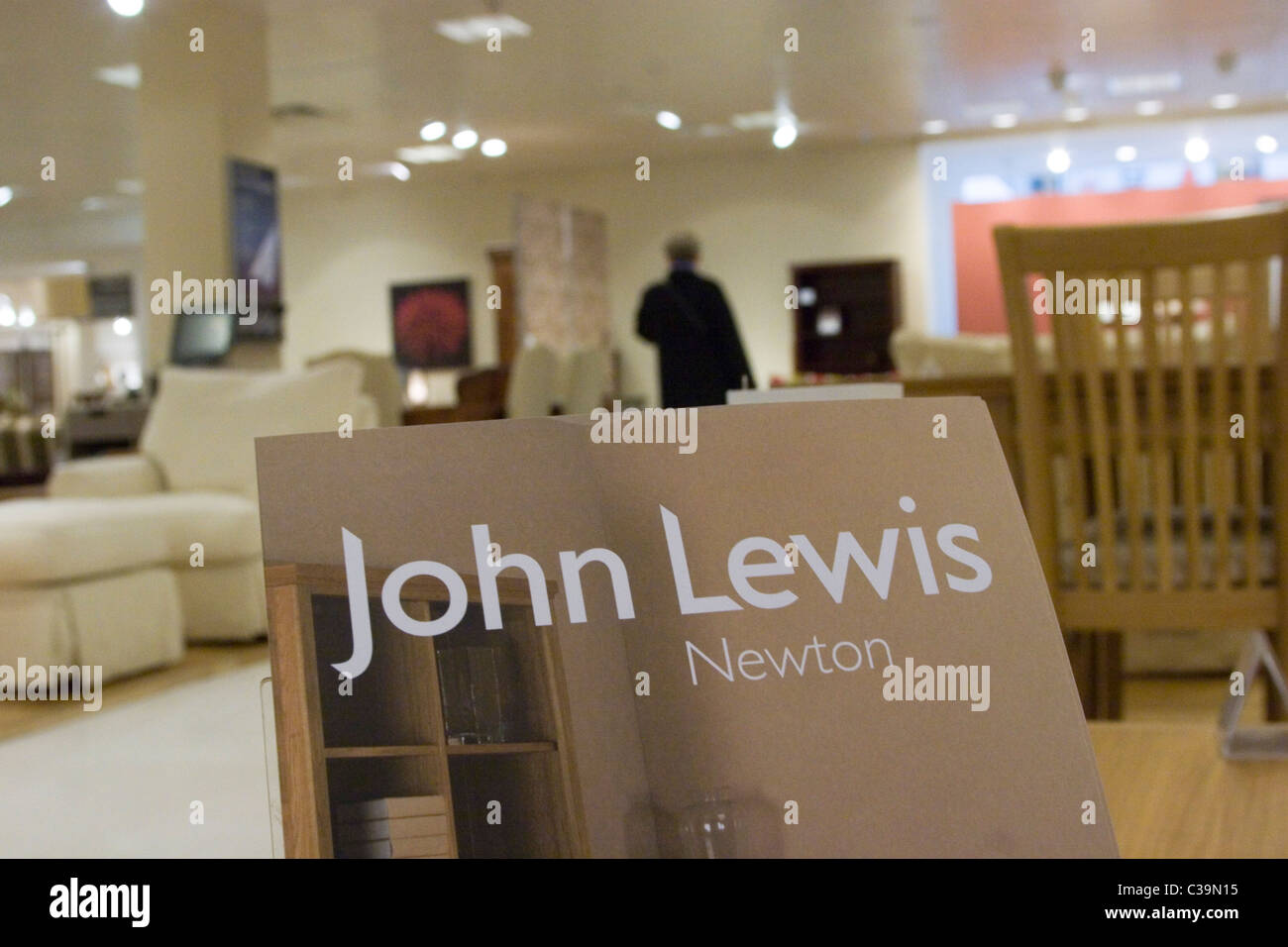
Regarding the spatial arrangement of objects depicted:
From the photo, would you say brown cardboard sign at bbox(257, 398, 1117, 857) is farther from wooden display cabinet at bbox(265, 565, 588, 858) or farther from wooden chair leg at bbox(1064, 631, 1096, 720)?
wooden chair leg at bbox(1064, 631, 1096, 720)

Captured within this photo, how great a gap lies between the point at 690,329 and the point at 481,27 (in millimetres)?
2277

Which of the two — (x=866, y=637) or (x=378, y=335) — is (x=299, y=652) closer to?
(x=866, y=637)

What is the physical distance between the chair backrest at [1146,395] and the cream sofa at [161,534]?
1952 millimetres

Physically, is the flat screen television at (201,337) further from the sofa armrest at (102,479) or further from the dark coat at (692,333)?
the dark coat at (692,333)

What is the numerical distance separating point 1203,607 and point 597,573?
1.81 m

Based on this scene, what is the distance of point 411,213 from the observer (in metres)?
13.2

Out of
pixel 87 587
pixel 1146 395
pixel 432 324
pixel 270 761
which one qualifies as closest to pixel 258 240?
pixel 87 587

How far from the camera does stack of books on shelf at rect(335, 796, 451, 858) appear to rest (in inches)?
14.6

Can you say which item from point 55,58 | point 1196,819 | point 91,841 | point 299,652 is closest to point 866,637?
point 299,652

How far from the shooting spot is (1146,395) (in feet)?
6.76

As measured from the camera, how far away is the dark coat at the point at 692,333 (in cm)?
564

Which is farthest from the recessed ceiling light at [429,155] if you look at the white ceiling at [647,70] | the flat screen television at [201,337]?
the flat screen television at [201,337]

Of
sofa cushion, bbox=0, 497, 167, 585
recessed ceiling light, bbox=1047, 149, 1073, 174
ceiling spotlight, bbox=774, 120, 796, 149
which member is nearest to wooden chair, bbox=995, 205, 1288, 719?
sofa cushion, bbox=0, 497, 167, 585

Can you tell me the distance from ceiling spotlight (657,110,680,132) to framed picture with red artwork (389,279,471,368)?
3219mm
